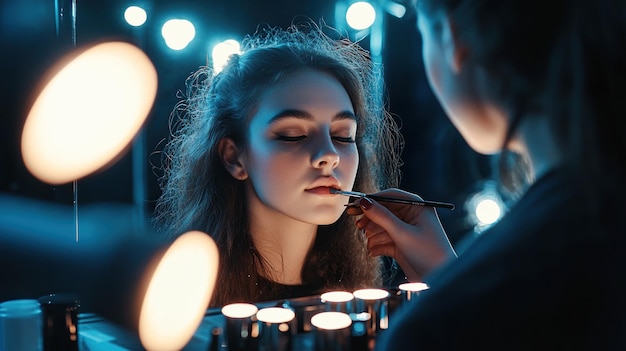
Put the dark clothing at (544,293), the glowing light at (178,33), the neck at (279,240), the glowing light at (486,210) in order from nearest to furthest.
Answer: the dark clothing at (544,293)
the neck at (279,240)
the glowing light at (178,33)
the glowing light at (486,210)

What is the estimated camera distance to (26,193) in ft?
2.82

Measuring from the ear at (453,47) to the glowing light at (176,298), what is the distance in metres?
0.39

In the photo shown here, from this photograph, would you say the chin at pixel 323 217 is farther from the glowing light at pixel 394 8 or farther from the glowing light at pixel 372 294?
the glowing light at pixel 394 8

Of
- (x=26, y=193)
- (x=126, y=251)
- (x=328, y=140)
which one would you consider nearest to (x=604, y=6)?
(x=126, y=251)

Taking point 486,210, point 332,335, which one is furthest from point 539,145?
point 486,210

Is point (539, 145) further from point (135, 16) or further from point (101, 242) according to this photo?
point (135, 16)

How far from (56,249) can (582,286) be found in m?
0.67

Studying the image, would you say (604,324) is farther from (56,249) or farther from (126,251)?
(56,249)

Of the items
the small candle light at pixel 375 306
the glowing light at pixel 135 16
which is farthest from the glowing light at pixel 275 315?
the glowing light at pixel 135 16

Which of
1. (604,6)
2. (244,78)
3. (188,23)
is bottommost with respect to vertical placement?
(604,6)

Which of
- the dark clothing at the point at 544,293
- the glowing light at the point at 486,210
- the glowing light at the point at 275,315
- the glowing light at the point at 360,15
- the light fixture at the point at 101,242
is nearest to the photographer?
the dark clothing at the point at 544,293

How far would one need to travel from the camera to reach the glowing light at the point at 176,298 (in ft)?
2.13

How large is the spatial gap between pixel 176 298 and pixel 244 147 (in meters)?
0.49

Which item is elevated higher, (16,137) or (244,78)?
(244,78)
